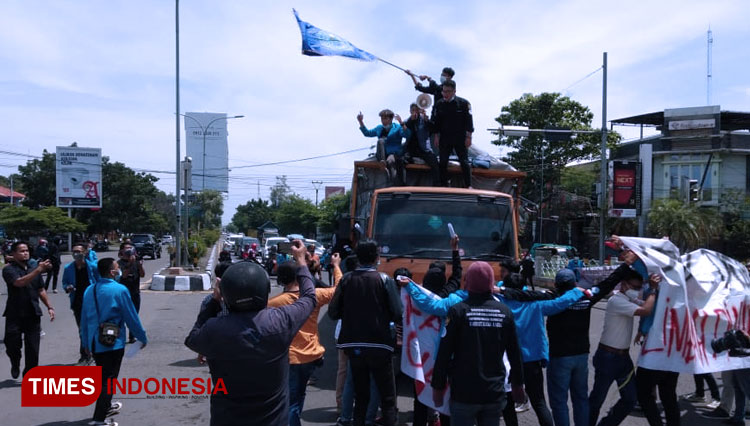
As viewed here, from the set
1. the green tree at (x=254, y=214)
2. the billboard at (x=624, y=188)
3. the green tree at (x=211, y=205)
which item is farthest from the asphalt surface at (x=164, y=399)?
the green tree at (x=254, y=214)

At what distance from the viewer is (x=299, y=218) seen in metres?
79.4

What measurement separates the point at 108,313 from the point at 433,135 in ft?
17.8

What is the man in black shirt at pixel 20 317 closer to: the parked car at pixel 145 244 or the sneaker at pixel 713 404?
the sneaker at pixel 713 404

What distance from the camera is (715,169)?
35.8 meters

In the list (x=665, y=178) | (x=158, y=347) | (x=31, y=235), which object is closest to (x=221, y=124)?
(x=31, y=235)

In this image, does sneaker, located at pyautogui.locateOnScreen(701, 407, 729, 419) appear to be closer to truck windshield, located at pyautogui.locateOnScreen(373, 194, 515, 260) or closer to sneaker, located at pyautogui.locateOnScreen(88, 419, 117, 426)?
truck windshield, located at pyautogui.locateOnScreen(373, 194, 515, 260)

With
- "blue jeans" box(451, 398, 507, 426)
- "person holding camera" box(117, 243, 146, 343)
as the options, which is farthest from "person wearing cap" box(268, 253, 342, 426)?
"person holding camera" box(117, 243, 146, 343)

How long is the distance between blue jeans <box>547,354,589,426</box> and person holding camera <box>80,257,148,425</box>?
388 centimetres

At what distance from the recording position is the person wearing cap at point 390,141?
368 inches

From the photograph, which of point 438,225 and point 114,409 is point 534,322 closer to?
point 438,225

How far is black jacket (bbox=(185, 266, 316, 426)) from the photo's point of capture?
3125mm

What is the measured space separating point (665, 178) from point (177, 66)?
28.3 metres

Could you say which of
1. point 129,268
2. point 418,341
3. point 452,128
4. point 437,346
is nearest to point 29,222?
point 129,268

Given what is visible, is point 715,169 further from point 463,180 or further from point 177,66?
point 463,180
